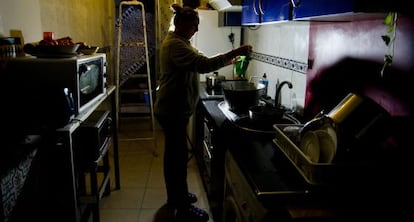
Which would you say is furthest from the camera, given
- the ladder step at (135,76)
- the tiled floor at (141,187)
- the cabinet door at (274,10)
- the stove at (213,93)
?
the ladder step at (135,76)

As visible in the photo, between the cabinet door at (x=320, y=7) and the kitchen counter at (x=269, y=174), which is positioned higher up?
the cabinet door at (x=320, y=7)

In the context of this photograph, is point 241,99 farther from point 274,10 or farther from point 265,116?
point 274,10

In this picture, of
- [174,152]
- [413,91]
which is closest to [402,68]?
[413,91]

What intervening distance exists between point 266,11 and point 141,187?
69.1 inches

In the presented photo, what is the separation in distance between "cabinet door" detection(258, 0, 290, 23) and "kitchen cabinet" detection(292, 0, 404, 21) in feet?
0.55

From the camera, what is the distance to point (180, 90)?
2.16 m

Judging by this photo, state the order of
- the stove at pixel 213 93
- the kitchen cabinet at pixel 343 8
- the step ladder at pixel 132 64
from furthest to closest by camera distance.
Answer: the step ladder at pixel 132 64 → the stove at pixel 213 93 → the kitchen cabinet at pixel 343 8

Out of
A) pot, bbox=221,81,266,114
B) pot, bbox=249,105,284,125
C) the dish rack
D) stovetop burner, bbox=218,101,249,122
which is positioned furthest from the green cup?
the dish rack

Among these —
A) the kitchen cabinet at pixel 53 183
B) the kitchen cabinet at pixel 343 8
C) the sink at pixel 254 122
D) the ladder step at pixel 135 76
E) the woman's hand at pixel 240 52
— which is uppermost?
the kitchen cabinet at pixel 343 8

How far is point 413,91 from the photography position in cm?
110

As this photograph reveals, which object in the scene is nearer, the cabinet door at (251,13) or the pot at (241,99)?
the cabinet door at (251,13)

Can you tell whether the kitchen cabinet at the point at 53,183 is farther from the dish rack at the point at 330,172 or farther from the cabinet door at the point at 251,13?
the cabinet door at the point at 251,13

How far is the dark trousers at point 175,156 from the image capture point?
2.21 meters

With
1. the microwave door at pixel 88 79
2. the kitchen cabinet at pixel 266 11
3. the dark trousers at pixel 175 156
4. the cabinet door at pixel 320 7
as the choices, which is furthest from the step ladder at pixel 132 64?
the cabinet door at pixel 320 7
